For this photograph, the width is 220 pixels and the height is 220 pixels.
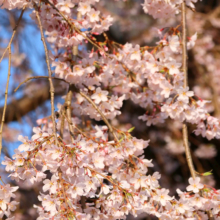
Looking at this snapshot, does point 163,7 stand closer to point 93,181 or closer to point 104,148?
point 104,148

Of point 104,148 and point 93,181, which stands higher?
point 104,148

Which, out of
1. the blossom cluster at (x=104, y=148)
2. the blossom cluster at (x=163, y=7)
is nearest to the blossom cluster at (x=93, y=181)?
the blossom cluster at (x=104, y=148)

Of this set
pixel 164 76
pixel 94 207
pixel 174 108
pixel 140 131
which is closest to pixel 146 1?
pixel 164 76

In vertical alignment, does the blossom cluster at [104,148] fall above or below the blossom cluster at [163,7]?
below

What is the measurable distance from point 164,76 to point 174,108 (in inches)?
8.1

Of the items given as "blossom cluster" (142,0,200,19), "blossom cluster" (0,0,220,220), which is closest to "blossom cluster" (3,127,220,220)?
"blossom cluster" (0,0,220,220)

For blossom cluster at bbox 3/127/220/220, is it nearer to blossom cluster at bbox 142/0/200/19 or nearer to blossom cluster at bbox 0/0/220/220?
blossom cluster at bbox 0/0/220/220

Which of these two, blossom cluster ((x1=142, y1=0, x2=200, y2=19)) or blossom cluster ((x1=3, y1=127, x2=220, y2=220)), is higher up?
blossom cluster ((x1=142, y1=0, x2=200, y2=19))

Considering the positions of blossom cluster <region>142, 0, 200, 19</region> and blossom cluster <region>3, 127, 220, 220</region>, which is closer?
blossom cluster <region>3, 127, 220, 220</region>

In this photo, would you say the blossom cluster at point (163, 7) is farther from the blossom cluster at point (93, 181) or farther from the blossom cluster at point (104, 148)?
the blossom cluster at point (93, 181)

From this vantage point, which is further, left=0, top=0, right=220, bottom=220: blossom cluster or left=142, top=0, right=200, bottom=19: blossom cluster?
left=142, top=0, right=200, bottom=19: blossom cluster

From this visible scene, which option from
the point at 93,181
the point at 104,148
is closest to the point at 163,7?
the point at 104,148

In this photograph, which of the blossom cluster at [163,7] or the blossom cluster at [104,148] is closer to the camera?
the blossom cluster at [104,148]

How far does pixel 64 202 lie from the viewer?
126cm
